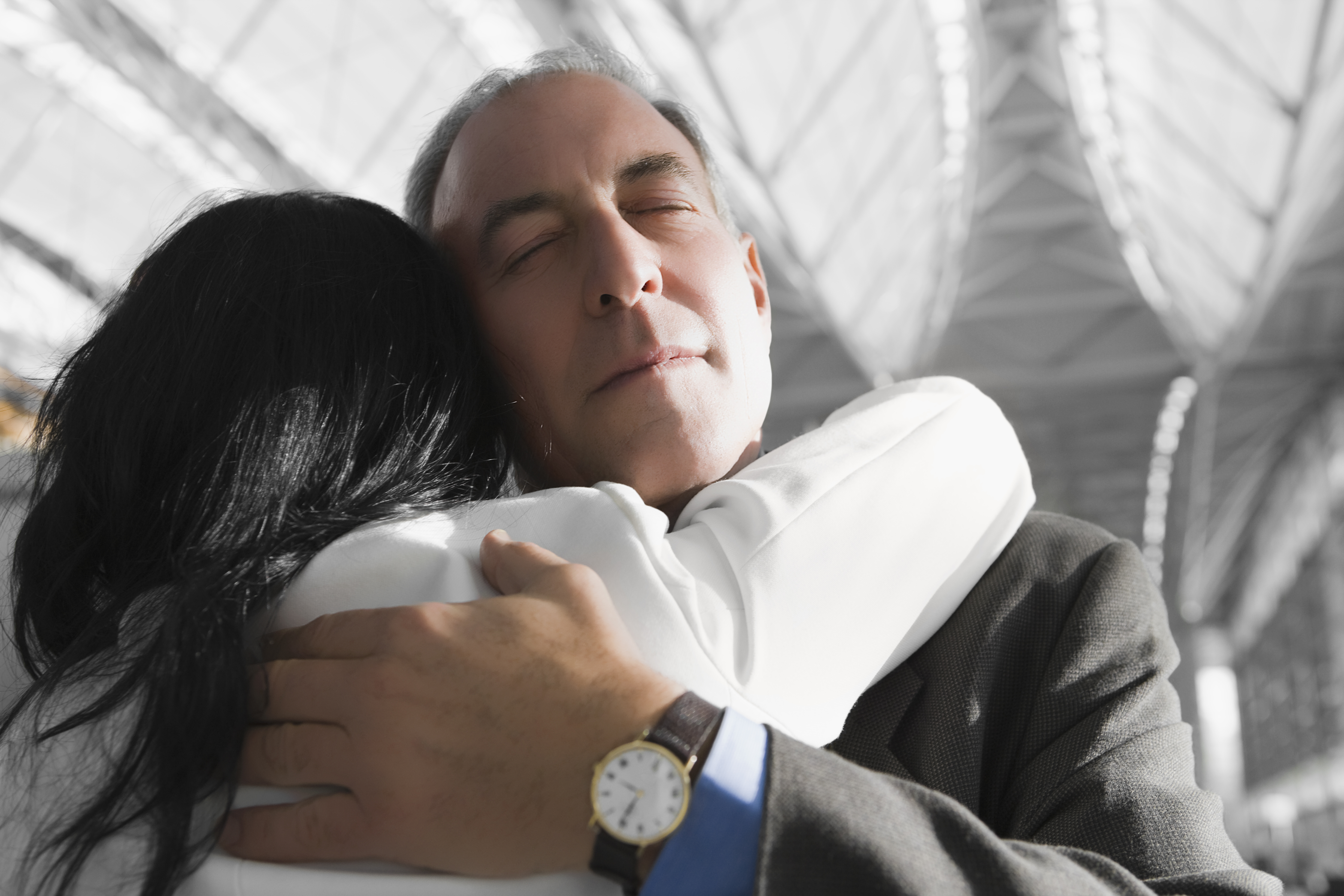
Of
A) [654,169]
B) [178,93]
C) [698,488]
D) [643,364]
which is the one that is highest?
[178,93]

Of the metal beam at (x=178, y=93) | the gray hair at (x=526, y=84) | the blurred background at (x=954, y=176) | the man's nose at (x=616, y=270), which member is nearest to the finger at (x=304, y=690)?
the man's nose at (x=616, y=270)

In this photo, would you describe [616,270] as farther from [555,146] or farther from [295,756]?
[295,756]

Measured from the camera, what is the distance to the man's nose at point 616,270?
2.40 metres

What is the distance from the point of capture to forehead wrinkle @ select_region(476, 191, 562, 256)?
2578 millimetres

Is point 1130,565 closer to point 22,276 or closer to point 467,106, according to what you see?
point 467,106

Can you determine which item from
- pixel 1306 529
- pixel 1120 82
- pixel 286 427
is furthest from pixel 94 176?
pixel 1306 529

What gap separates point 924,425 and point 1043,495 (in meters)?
40.3

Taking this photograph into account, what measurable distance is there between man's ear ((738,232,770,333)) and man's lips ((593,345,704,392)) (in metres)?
0.62

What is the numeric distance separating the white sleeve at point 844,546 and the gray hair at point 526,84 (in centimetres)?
108

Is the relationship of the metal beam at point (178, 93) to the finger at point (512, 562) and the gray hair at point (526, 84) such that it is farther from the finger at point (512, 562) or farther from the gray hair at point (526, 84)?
the finger at point (512, 562)

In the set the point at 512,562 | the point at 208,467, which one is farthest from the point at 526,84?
the point at 512,562

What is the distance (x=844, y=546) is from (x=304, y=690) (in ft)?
2.82

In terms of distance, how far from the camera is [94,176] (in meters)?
19.0

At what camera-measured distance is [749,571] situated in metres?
1.80
